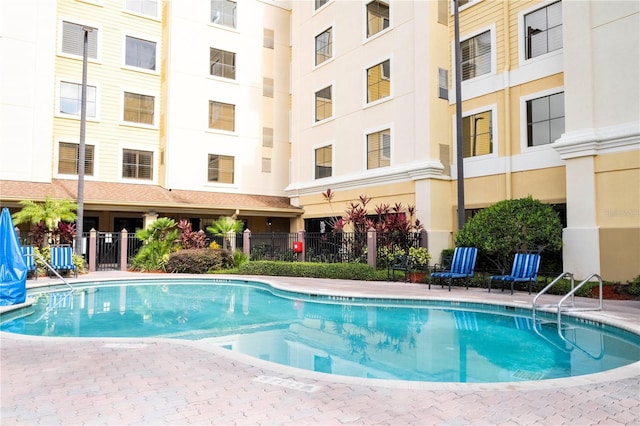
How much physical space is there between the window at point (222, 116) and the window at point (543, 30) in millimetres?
15539

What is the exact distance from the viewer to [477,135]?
17.1m

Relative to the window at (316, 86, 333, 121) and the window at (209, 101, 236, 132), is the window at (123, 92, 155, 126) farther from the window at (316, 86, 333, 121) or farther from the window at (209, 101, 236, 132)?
the window at (316, 86, 333, 121)

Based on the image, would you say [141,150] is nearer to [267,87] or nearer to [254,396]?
[267,87]

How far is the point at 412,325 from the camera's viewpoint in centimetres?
901

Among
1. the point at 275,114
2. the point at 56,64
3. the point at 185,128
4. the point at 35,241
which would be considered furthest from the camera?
the point at 275,114

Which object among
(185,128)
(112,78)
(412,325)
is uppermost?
(112,78)

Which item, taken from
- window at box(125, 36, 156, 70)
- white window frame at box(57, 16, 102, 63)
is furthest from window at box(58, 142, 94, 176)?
window at box(125, 36, 156, 70)

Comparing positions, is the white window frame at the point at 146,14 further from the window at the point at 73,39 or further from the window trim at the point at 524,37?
the window trim at the point at 524,37

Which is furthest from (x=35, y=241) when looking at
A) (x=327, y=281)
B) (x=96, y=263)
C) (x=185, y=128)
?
(x=327, y=281)

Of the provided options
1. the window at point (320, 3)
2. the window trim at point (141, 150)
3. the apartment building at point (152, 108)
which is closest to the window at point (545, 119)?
the apartment building at point (152, 108)

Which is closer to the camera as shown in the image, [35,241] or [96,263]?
[35,241]

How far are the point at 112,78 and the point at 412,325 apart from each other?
2087 cm

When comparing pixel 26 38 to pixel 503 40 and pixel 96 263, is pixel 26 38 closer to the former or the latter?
pixel 96 263

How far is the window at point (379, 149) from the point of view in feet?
65.1
